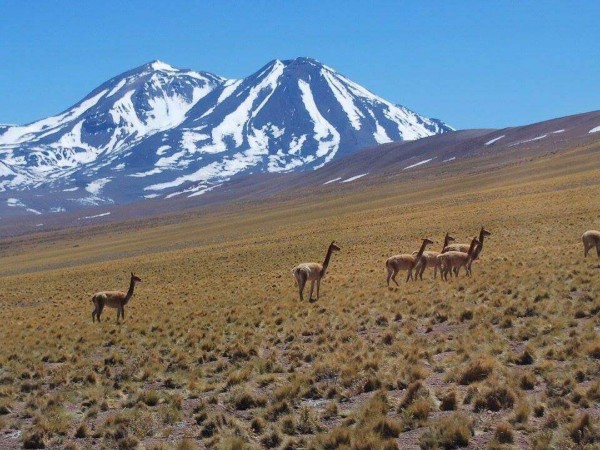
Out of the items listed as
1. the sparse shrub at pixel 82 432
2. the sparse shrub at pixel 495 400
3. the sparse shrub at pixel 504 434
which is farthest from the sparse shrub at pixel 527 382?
the sparse shrub at pixel 82 432

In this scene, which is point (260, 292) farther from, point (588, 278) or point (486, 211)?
point (486, 211)

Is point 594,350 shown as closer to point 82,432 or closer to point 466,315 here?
point 466,315

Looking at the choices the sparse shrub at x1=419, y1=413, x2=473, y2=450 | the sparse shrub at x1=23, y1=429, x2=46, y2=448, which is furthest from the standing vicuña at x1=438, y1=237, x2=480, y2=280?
the sparse shrub at x1=23, y1=429, x2=46, y2=448

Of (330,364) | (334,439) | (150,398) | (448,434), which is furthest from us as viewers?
(330,364)

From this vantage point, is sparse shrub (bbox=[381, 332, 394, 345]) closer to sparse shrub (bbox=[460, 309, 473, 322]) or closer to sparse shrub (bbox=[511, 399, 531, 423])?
sparse shrub (bbox=[460, 309, 473, 322])

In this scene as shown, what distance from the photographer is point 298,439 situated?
9.28 metres

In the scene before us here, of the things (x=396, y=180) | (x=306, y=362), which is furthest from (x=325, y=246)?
(x=396, y=180)

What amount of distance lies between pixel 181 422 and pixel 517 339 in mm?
6319

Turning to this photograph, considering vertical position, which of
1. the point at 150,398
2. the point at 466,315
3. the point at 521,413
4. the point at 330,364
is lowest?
the point at 466,315

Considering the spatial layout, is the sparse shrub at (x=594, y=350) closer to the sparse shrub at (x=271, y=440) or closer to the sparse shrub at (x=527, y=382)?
the sparse shrub at (x=527, y=382)

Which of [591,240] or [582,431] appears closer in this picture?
[582,431]

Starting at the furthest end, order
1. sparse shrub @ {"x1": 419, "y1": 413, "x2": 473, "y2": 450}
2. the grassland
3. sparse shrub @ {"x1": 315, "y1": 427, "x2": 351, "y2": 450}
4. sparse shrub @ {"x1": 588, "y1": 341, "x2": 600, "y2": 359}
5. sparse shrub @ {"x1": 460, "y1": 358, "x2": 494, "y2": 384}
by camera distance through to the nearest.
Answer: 1. sparse shrub @ {"x1": 588, "y1": 341, "x2": 600, "y2": 359}
2. sparse shrub @ {"x1": 460, "y1": 358, "x2": 494, "y2": 384}
3. the grassland
4. sparse shrub @ {"x1": 315, "y1": 427, "x2": 351, "y2": 450}
5. sparse shrub @ {"x1": 419, "y1": 413, "x2": 473, "y2": 450}

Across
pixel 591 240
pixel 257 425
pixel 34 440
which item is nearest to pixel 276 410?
pixel 257 425

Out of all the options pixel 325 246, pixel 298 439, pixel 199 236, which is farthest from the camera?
pixel 199 236
